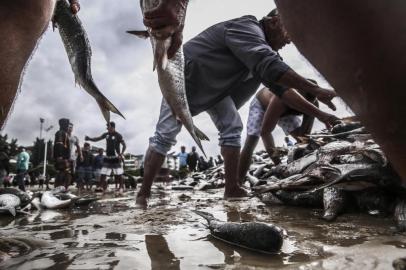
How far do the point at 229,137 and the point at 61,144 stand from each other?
23.2ft

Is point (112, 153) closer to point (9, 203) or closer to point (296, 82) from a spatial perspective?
point (9, 203)

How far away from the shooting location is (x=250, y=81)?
450 cm

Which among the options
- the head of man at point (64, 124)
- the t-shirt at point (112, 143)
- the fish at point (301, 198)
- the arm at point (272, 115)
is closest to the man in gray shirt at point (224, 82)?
the fish at point (301, 198)

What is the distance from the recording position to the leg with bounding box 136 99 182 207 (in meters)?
3.85

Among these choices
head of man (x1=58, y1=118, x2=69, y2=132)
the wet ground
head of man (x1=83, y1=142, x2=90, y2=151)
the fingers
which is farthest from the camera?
head of man (x1=83, y1=142, x2=90, y2=151)

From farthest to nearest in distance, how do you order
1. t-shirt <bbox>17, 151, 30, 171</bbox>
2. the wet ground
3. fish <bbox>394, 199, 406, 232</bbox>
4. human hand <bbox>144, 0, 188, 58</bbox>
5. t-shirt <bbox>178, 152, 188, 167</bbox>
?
1. t-shirt <bbox>178, 152, 188, 167</bbox>
2. t-shirt <bbox>17, 151, 30, 171</bbox>
3. fish <bbox>394, 199, 406, 232</bbox>
4. human hand <bbox>144, 0, 188, 58</bbox>
5. the wet ground

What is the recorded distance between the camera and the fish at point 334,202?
2.46 metres

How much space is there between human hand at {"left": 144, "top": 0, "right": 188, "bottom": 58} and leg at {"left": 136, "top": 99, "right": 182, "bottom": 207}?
7.41 feet

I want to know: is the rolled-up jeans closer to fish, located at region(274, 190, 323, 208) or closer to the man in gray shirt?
the man in gray shirt

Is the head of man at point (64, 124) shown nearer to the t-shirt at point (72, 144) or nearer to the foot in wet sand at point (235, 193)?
the t-shirt at point (72, 144)

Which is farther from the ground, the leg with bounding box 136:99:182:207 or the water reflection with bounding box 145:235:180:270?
the leg with bounding box 136:99:182:207

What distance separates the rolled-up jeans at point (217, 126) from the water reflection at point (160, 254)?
206cm

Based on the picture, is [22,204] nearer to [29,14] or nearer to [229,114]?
[229,114]

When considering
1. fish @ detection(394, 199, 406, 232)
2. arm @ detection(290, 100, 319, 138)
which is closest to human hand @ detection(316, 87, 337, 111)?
fish @ detection(394, 199, 406, 232)
